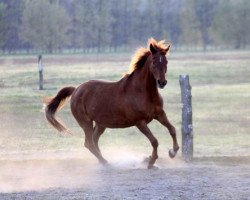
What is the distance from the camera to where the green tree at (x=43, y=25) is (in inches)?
3248

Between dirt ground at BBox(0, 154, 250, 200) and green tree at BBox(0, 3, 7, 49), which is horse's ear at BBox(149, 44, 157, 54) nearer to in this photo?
dirt ground at BBox(0, 154, 250, 200)

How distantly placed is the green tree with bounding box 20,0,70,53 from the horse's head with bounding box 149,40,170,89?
2755 inches

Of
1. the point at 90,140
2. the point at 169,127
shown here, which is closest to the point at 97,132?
the point at 90,140

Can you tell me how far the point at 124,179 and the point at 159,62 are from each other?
195 centimetres

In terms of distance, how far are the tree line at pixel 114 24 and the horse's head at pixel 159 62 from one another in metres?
64.9

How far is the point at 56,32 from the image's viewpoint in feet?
287

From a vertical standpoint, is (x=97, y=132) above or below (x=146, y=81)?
below

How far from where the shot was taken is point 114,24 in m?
118

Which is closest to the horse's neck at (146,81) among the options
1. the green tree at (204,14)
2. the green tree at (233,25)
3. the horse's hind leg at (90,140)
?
the horse's hind leg at (90,140)

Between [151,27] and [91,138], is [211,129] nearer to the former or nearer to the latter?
[91,138]

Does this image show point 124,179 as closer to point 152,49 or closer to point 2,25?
point 152,49

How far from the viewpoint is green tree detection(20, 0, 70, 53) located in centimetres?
8250

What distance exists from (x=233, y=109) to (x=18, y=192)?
13.1m

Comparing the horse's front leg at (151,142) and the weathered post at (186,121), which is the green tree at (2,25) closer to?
the weathered post at (186,121)
